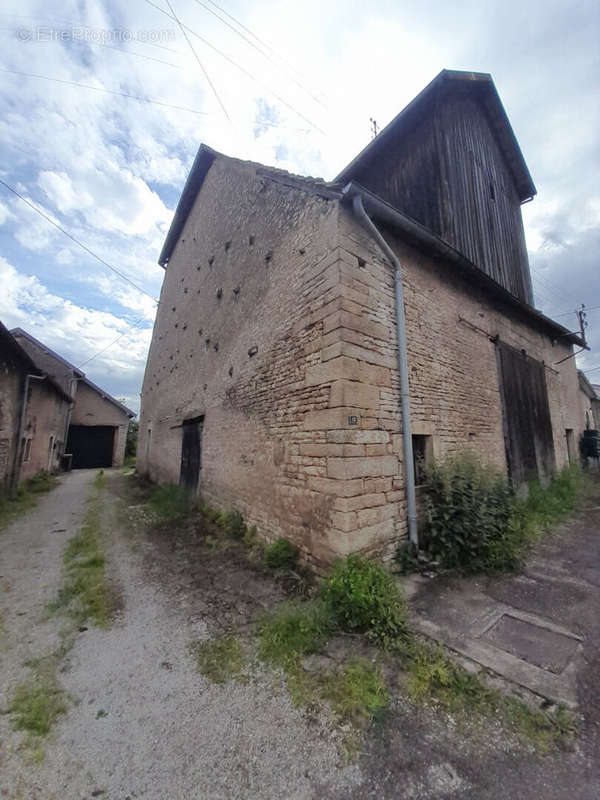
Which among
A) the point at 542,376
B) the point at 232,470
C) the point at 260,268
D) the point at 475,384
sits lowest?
the point at 232,470

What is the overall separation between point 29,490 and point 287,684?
12.9 meters

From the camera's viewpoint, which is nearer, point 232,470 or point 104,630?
point 104,630

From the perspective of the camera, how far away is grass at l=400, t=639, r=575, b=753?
1940 millimetres

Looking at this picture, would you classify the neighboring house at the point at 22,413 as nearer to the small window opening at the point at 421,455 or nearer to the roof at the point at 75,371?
the roof at the point at 75,371

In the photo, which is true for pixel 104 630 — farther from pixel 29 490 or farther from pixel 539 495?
pixel 29 490

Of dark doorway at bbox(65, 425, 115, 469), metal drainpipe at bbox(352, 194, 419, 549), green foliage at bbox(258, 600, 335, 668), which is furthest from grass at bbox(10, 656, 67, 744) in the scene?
dark doorway at bbox(65, 425, 115, 469)

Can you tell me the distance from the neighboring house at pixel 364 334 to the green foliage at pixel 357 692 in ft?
4.11

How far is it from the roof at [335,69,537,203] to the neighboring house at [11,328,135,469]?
2042 centimetres

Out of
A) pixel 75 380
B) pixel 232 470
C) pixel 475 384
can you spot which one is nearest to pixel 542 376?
pixel 475 384

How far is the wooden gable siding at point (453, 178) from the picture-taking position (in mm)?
6992

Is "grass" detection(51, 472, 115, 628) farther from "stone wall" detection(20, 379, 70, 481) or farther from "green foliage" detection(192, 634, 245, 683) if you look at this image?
"stone wall" detection(20, 379, 70, 481)

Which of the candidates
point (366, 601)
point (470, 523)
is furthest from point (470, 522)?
point (366, 601)

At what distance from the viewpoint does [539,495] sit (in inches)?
289

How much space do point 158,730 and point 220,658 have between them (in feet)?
2.41
